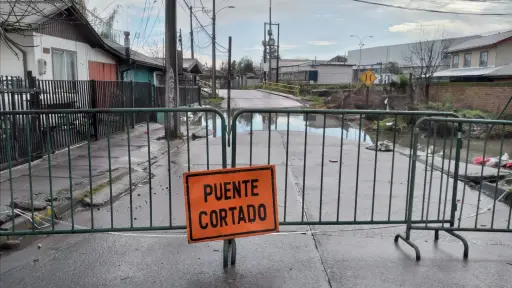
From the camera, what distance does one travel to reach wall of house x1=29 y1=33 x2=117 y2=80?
39.1ft

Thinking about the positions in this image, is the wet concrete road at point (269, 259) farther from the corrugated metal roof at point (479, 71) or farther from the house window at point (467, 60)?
the house window at point (467, 60)

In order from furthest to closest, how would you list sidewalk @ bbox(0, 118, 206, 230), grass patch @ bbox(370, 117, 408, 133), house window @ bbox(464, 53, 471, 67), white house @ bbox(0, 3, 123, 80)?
house window @ bbox(464, 53, 471, 67) → grass patch @ bbox(370, 117, 408, 133) → white house @ bbox(0, 3, 123, 80) → sidewalk @ bbox(0, 118, 206, 230)

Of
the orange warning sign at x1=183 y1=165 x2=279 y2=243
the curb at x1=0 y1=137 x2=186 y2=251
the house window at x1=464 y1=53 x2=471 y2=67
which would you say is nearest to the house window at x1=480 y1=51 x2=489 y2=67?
the house window at x1=464 y1=53 x2=471 y2=67

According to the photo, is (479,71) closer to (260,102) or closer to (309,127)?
(260,102)

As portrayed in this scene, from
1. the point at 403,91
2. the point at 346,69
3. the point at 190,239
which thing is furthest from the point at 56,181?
the point at 346,69

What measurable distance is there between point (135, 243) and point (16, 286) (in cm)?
119

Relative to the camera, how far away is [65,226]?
493 cm

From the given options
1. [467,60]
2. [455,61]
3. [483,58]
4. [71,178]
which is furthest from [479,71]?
[71,178]

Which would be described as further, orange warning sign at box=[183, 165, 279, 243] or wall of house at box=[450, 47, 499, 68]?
wall of house at box=[450, 47, 499, 68]

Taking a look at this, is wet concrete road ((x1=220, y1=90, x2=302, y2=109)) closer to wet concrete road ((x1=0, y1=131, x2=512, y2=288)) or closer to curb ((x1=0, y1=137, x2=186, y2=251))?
curb ((x1=0, y1=137, x2=186, y2=251))

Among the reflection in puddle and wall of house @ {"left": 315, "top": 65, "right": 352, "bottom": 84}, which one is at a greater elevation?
wall of house @ {"left": 315, "top": 65, "right": 352, "bottom": 84}

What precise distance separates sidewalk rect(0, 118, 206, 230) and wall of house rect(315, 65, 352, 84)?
6369cm

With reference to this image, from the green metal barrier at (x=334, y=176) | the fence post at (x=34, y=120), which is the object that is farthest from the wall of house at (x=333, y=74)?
the fence post at (x=34, y=120)

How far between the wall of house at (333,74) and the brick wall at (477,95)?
148 ft
